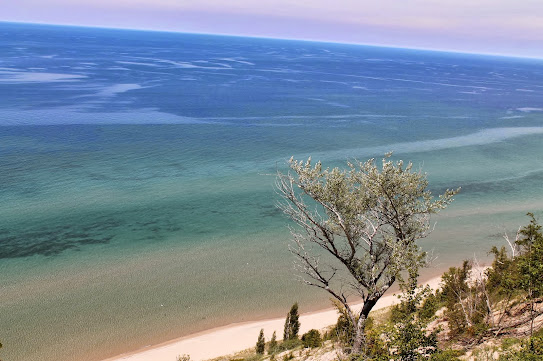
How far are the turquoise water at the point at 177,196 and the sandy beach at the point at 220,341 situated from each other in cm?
98

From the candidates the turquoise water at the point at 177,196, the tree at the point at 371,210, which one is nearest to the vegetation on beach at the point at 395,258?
the tree at the point at 371,210

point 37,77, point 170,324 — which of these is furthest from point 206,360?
point 37,77

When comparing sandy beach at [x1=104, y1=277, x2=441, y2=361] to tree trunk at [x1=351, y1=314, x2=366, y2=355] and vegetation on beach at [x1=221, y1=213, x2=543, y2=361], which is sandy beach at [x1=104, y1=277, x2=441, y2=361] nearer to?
vegetation on beach at [x1=221, y1=213, x2=543, y2=361]

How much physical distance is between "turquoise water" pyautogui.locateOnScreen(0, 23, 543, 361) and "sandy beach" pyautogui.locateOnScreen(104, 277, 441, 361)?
98 centimetres

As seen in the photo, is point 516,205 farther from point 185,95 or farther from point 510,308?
point 185,95

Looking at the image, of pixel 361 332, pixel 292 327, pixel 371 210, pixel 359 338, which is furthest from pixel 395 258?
pixel 292 327

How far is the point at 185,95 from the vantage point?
105438 millimetres

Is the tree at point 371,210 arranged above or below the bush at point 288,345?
above

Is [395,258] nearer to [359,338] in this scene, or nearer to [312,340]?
[359,338]

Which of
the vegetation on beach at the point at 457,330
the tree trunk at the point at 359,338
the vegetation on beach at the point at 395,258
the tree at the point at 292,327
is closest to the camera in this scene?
the vegetation on beach at the point at 457,330

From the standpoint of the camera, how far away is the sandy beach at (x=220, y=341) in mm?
24084

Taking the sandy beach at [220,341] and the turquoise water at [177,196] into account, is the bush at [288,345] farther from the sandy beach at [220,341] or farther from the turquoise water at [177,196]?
the turquoise water at [177,196]

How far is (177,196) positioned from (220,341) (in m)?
22.5

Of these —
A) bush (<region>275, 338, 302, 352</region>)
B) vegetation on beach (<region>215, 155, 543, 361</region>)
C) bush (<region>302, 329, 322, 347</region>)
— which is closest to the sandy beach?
bush (<region>275, 338, 302, 352</region>)
